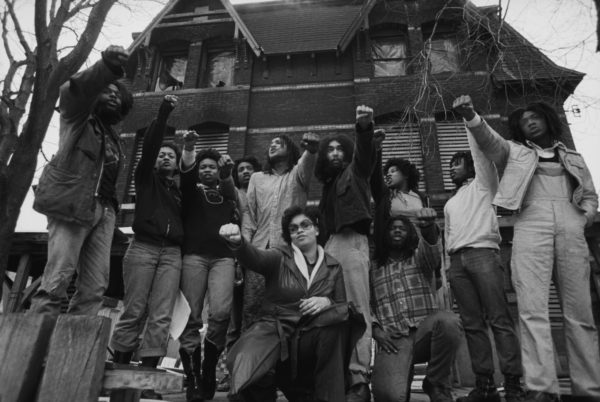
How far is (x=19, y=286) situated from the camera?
23.6 ft

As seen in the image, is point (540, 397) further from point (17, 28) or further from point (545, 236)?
point (17, 28)

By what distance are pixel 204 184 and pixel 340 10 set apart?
9.91 meters

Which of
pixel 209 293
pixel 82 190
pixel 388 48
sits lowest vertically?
pixel 209 293


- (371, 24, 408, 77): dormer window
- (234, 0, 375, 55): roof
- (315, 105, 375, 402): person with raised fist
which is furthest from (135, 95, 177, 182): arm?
(371, 24, 408, 77): dormer window

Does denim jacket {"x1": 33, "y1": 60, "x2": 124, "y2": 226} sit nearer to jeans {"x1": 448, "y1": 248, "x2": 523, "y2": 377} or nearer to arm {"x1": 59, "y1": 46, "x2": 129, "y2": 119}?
arm {"x1": 59, "y1": 46, "x2": 129, "y2": 119}

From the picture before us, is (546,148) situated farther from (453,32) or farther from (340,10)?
(340,10)

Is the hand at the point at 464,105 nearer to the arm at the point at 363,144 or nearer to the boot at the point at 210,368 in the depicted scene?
the arm at the point at 363,144

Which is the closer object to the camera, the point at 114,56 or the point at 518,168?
the point at 114,56

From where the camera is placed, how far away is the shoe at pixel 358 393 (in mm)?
2672

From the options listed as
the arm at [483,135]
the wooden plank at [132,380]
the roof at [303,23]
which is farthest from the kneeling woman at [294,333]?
the roof at [303,23]

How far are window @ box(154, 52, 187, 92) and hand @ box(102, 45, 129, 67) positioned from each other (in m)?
8.82

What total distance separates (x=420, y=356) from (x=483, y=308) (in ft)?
2.25

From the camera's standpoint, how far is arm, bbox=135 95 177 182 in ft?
10.6

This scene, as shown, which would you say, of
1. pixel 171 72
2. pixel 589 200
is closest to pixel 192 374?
pixel 589 200
